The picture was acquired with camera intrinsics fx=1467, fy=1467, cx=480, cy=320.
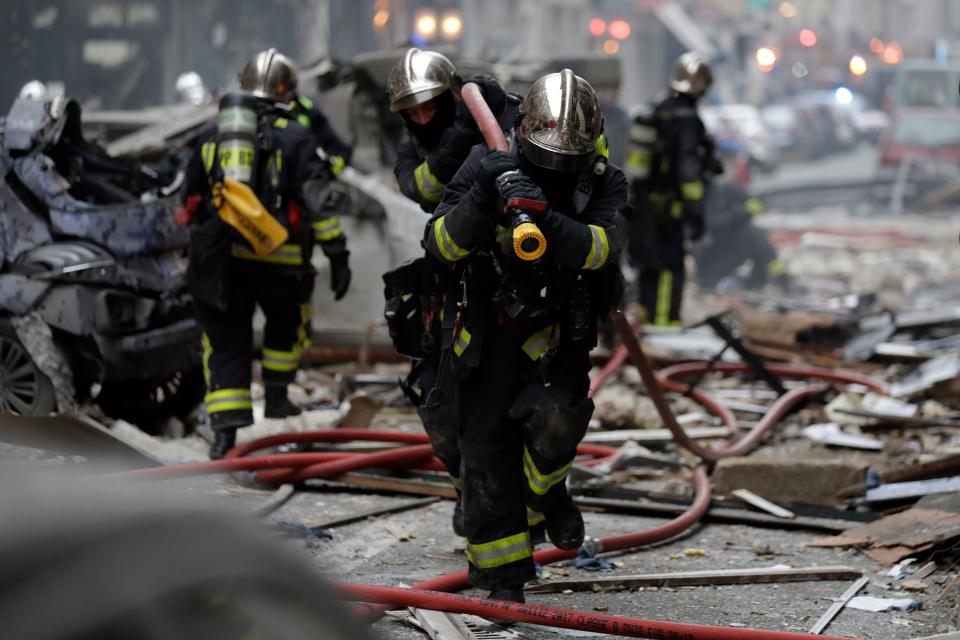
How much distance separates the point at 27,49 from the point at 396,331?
47.1 ft

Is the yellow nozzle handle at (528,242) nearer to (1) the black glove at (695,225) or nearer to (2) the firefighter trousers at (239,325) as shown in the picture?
(2) the firefighter trousers at (239,325)

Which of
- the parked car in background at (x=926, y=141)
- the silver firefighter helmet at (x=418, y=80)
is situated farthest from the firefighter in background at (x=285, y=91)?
the parked car in background at (x=926, y=141)

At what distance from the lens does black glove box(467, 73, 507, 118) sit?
5570mm

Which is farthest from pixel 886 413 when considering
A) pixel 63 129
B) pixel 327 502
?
pixel 63 129

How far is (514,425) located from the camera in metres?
4.79

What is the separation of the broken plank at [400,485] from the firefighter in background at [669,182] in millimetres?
4690

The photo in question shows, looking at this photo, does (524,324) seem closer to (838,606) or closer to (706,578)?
(706,578)

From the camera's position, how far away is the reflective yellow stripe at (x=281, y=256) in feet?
23.0

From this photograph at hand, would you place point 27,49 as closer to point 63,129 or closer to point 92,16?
point 92,16

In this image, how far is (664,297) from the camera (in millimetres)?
11109

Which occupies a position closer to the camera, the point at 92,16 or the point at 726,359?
the point at 726,359

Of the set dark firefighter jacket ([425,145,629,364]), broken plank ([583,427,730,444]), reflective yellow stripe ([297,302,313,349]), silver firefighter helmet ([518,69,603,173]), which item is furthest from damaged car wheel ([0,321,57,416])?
silver firefighter helmet ([518,69,603,173])

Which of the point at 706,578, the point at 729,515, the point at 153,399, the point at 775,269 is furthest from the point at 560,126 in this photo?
the point at 775,269

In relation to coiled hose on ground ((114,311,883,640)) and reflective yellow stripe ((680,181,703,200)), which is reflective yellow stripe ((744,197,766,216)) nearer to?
reflective yellow stripe ((680,181,703,200))
